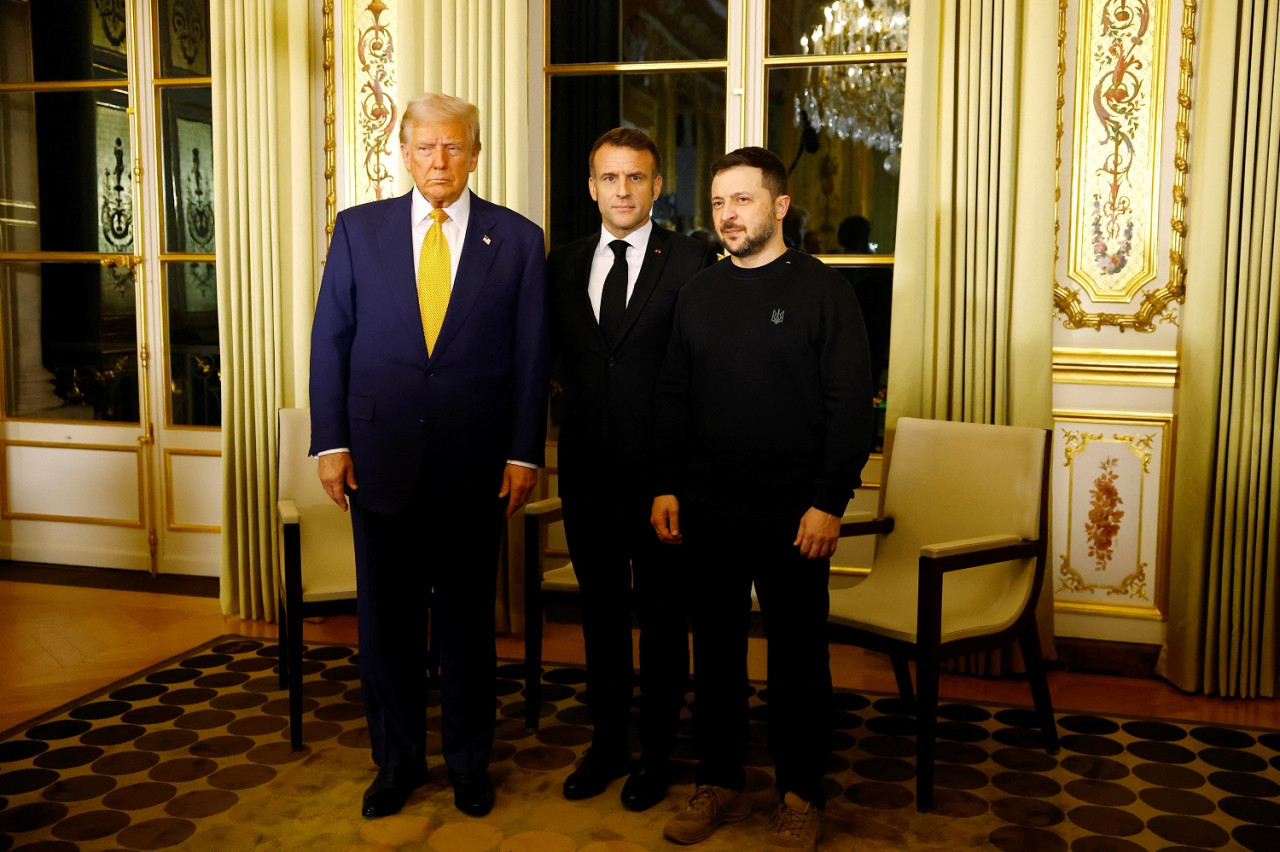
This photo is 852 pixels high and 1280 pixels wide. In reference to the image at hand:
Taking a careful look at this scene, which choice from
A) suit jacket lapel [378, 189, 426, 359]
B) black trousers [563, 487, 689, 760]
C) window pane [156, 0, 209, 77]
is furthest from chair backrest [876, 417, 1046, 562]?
window pane [156, 0, 209, 77]

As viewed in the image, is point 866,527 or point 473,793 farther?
point 866,527

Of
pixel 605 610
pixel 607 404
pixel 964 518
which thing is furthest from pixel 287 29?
pixel 964 518

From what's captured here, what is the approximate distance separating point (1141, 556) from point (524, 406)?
2.26m

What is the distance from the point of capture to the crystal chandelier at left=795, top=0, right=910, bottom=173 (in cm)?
378

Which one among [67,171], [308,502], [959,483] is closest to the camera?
[959,483]

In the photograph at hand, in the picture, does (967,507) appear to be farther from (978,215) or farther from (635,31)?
(635,31)

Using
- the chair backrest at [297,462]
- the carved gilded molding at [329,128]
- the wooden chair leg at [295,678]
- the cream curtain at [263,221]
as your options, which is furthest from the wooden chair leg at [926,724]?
the carved gilded molding at [329,128]

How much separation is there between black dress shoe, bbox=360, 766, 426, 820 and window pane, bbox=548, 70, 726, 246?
225 centimetres

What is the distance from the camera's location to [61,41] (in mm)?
4637

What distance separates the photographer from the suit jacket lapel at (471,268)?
7.91 feet

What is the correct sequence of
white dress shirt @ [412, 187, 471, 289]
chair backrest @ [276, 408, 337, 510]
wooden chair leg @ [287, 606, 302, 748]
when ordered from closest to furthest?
1. white dress shirt @ [412, 187, 471, 289]
2. wooden chair leg @ [287, 606, 302, 748]
3. chair backrest @ [276, 408, 337, 510]

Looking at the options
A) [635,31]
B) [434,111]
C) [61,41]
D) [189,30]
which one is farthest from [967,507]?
[61,41]

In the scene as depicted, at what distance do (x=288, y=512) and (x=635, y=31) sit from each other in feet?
7.31

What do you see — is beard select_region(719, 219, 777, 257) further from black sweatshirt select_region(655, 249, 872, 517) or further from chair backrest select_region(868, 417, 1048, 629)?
chair backrest select_region(868, 417, 1048, 629)
